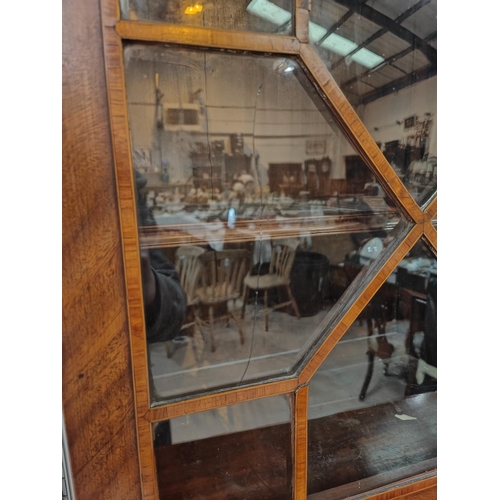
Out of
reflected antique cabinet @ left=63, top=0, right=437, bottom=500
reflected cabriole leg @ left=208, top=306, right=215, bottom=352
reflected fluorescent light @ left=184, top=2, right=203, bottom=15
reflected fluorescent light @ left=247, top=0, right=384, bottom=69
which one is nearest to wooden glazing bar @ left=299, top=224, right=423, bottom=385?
reflected antique cabinet @ left=63, top=0, right=437, bottom=500

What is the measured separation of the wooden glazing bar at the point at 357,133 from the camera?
389mm

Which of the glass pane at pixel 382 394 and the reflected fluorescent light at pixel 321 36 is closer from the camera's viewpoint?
the reflected fluorescent light at pixel 321 36

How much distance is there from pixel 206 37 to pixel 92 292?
10.5 inches

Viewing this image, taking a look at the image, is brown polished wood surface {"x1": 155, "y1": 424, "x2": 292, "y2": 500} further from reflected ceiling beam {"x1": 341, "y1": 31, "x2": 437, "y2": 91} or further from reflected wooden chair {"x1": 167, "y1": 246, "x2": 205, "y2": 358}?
reflected ceiling beam {"x1": 341, "y1": 31, "x2": 437, "y2": 91}

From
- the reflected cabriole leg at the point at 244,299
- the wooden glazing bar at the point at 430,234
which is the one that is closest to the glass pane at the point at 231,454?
the reflected cabriole leg at the point at 244,299

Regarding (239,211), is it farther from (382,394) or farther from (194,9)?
(382,394)

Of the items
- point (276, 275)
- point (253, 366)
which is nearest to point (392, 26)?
point (276, 275)

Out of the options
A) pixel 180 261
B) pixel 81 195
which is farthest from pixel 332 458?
pixel 81 195

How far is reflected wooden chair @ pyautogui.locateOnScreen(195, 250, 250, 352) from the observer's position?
0.40 meters

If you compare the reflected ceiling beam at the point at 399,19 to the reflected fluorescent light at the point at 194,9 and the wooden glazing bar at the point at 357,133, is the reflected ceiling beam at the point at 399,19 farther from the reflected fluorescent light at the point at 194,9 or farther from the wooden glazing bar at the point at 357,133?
the reflected fluorescent light at the point at 194,9

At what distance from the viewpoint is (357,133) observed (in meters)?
0.42

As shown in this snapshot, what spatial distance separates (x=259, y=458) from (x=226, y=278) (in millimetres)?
239

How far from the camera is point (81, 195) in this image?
12.9 inches

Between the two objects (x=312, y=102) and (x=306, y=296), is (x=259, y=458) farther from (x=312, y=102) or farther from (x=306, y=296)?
(x=312, y=102)
